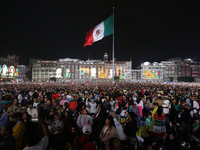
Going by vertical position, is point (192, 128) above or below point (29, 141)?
below

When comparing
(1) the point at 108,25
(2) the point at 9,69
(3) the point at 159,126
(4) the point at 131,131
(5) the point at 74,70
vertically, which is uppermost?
(1) the point at 108,25

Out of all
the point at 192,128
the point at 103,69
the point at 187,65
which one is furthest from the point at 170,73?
the point at 192,128

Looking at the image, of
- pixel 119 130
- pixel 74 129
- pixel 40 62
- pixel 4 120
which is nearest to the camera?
pixel 119 130

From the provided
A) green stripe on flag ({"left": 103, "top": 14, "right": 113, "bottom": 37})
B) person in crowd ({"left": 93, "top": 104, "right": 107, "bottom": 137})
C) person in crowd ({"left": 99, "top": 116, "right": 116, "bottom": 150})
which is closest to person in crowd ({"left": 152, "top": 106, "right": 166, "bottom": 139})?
person in crowd ({"left": 93, "top": 104, "right": 107, "bottom": 137})

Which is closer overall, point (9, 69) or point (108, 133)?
point (108, 133)

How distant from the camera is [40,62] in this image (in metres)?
107

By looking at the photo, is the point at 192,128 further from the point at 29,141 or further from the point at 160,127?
the point at 29,141

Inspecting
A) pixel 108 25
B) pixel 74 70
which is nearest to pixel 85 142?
pixel 108 25

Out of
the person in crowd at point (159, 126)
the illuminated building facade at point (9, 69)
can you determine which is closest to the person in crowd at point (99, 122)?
the person in crowd at point (159, 126)

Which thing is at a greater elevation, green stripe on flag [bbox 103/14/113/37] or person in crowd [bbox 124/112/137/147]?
green stripe on flag [bbox 103/14/113/37]

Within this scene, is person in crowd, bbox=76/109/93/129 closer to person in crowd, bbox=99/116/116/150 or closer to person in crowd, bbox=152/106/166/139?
person in crowd, bbox=99/116/116/150

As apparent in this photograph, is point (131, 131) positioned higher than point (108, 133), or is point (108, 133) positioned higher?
point (108, 133)

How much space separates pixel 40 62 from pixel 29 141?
113 metres

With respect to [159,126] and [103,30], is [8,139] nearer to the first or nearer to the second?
[159,126]
